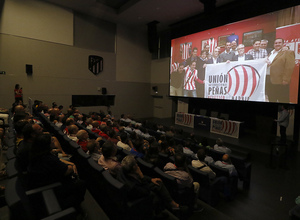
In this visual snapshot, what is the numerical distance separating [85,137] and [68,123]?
3.88 ft

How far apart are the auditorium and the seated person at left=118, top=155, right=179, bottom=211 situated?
12 millimetres

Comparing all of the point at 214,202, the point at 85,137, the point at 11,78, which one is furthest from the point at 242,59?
the point at 11,78

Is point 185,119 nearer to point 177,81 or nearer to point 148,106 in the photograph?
point 177,81

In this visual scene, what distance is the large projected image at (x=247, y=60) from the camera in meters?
5.51

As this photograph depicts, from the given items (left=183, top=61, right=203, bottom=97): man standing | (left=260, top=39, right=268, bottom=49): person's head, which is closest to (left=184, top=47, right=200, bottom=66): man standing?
(left=183, top=61, right=203, bottom=97): man standing

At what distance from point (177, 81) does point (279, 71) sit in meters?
4.62

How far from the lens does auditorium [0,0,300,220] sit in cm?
195

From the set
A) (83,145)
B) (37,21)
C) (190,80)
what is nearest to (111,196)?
(83,145)

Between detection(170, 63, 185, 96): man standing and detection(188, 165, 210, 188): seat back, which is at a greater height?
detection(170, 63, 185, 96): man standing

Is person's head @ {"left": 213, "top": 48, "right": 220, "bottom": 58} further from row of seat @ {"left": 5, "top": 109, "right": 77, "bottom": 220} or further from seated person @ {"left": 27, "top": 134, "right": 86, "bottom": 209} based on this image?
row of seat @ {"left": 5, "top": 109, "right": 77, "bottom": 220}

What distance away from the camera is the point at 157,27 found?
10.7m

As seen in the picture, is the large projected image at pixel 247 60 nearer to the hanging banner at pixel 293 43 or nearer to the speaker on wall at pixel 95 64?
the hanging banner at pixel 293 43

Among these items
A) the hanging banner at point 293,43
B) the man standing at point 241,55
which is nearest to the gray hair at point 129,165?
the hanging banner at point 293,43

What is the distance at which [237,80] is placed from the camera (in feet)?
22.2
